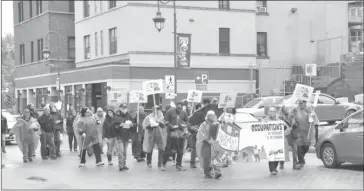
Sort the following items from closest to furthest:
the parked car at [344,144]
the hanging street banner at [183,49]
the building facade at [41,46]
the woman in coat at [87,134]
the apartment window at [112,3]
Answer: the parked car at [344,144] → the woman in coat at [87,134] → the hanging street banner at [183,49] → the apartment window at [112,3] → the building facade at [41,46]

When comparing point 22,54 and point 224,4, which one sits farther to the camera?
point 22,54

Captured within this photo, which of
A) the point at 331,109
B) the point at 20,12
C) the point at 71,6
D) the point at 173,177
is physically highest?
the point at 20,12

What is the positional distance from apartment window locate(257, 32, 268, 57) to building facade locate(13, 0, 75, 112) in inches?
612

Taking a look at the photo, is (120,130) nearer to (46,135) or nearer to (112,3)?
(46,135)

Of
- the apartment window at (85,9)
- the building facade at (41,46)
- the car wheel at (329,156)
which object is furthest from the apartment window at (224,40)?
the car wheel at (329,156)

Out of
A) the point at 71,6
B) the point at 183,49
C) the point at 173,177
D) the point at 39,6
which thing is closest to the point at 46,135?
the point at 173,177

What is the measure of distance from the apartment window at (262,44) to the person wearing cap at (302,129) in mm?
28894

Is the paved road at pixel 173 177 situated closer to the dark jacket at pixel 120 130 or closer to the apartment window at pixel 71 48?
the dark jacket at pixel 120 130

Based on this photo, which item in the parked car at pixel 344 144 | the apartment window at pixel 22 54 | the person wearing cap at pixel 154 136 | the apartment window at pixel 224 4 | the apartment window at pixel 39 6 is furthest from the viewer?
the apartment window at pixel 22 54

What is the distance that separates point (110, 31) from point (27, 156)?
23181 millimetres

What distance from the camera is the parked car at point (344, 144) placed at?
13.3 metres

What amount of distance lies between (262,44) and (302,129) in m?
29.5

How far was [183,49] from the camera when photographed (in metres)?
31.3

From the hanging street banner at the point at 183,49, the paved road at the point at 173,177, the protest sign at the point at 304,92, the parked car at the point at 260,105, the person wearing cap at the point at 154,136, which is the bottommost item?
the paved road at the point at 173,177
